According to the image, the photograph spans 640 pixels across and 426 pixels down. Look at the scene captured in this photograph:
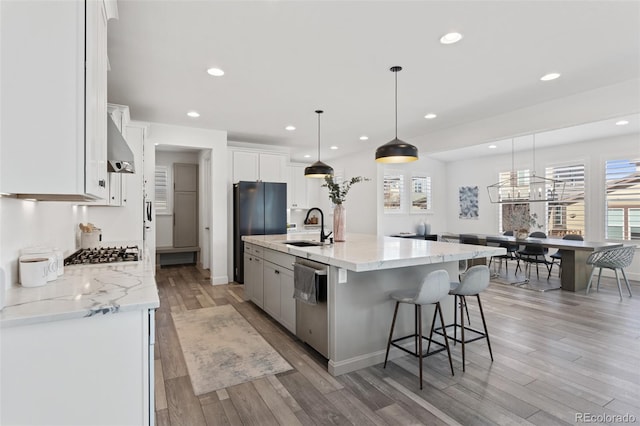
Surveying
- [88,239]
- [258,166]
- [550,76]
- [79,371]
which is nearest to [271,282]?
[88,239]

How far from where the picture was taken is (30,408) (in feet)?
4.02

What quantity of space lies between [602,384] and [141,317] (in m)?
3.03

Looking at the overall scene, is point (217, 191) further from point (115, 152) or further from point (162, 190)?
point (115, 152)

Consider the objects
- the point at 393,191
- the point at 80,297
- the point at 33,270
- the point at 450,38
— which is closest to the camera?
the point at 80,297

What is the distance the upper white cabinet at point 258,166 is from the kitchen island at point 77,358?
15.5 ft

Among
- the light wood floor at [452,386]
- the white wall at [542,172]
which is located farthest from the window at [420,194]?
the light wood floor at [452,386]

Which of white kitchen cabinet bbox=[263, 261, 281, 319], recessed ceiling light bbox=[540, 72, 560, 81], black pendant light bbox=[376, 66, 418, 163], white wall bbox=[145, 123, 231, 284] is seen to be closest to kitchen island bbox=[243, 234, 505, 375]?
white kitchen cabinet bbox=[263, 261, 281, 319]

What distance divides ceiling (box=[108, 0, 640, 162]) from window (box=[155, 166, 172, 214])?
96.5 inches

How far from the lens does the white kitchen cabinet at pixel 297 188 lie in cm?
789

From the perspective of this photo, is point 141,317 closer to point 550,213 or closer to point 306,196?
point 306,196

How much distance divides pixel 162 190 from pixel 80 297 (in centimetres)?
635

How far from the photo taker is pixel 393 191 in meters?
8.01

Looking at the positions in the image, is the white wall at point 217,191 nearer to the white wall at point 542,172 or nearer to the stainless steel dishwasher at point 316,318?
the stainless steel dishwasher at point 316,318

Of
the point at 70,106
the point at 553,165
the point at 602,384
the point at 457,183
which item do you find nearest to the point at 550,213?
the point at 553,165
